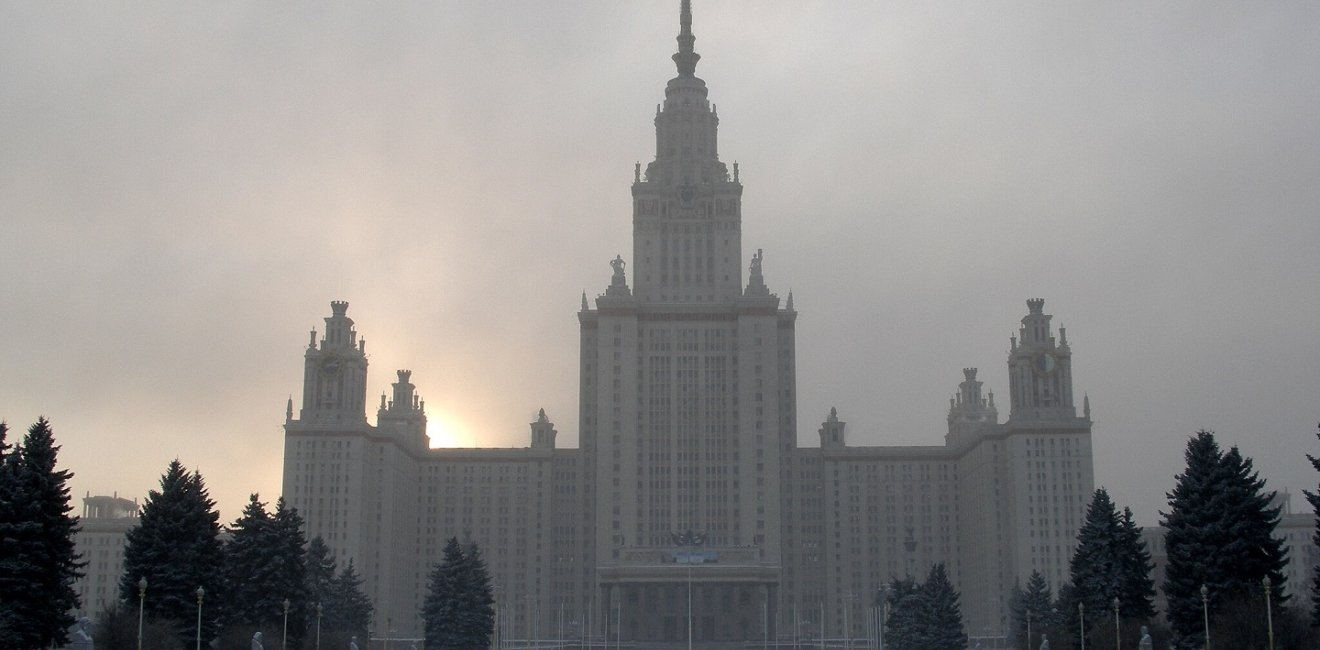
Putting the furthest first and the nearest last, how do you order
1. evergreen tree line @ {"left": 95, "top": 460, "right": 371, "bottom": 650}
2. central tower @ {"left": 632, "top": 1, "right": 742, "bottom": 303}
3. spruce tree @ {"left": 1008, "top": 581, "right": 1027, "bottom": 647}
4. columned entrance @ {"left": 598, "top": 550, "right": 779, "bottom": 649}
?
central tower @ {"left": 632, "top": 1, "right": 742, "bottom": 303}, columned entrance @ {"left": 598, "top": 550, "right": 779, "bottom": 649}, spruce tree @ {"left": 1008, "top": 581, "right": 1027, "bottom": 647}, evergreen tree line @ {"left": 95, "top": 460, "right": 371, "bottom": 650}

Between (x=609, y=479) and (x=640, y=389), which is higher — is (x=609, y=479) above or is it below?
below

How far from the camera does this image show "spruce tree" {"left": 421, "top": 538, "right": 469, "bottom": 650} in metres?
116

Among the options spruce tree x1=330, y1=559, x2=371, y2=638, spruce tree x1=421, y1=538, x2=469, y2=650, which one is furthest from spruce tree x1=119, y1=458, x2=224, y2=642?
spruce tree x1=330, y1=559, x2=371, y2=638

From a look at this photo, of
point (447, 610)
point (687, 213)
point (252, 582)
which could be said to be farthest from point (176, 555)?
point (687, 213)

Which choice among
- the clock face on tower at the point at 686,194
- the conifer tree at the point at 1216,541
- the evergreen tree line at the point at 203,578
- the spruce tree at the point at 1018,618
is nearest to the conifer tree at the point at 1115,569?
the conifer tree at the point at 1216,541

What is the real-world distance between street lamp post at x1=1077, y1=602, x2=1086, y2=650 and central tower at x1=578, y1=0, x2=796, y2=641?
77.7 metres

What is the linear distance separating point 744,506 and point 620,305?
29.7 metres

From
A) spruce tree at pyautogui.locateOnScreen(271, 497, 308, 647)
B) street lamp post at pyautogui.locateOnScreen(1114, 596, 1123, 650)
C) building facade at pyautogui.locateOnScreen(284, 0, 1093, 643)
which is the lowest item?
street lamp post at pyautogui.locateOnScreen(1114, 596, 1123, 650)

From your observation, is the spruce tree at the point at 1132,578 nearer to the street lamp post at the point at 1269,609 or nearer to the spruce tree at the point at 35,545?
the street lamp post at the point at 1269,609

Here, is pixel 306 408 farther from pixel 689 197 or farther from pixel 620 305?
pixel 689 197

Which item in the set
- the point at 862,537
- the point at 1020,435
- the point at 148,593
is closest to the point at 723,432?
the point at 862,537

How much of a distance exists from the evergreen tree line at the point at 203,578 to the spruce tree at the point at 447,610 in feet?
46.1

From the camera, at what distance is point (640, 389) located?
606 ft

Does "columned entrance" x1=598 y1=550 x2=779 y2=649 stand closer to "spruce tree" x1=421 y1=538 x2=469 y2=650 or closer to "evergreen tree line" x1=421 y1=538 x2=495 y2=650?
"evergreen tree line" x1=421 y1=538 x2=495 y2=650
